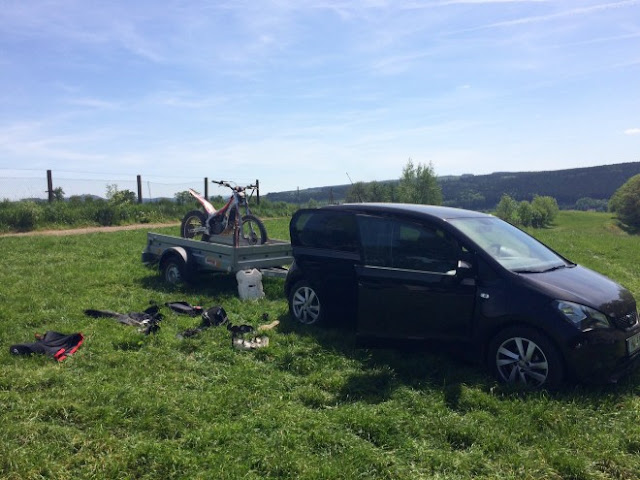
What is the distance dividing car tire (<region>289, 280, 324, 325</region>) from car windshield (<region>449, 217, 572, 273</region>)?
2.07 m

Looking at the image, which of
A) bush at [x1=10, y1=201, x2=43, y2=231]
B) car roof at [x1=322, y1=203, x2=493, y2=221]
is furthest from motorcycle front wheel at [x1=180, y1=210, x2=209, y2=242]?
bush at [x1=10, y1=201, x2=43, y2=231]

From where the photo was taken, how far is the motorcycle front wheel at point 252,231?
1036 centimetres

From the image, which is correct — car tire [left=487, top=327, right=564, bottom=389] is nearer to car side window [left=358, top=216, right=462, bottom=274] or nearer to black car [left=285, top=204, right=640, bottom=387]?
black car [left=285, top=204, right=640, bottom=387]

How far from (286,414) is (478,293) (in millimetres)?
2082

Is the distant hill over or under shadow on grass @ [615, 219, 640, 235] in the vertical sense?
over

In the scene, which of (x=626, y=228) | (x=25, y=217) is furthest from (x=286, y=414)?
(x=626, y=228)

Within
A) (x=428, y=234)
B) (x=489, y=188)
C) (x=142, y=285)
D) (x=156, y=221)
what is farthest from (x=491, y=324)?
(x=489, y=188)

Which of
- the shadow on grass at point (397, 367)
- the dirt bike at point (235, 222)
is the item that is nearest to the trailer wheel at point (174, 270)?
the dirt bike at point (235, 222)

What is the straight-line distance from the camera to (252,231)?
10414 mm

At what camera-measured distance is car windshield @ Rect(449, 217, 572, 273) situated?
5.08 m

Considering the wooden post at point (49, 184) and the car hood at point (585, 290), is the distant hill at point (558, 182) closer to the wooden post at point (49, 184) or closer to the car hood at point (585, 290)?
the wooden post at point (49, 184)

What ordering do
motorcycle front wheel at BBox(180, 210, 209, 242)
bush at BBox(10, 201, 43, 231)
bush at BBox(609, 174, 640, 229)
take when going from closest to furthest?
motorcycle front wheel at BBox(180, 210, 209, 242), bush at BBox(10, 201, 43, 231), bush at BBox(609, 174, 640, 229)

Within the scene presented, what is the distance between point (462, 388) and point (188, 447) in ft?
7.78

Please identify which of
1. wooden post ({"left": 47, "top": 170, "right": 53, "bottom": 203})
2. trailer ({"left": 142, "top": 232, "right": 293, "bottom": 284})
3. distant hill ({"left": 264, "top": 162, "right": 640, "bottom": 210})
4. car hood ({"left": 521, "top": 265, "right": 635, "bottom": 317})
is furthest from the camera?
distant hill ({"left": 264, "top": 162, "right": 640, "bottom": 210})
